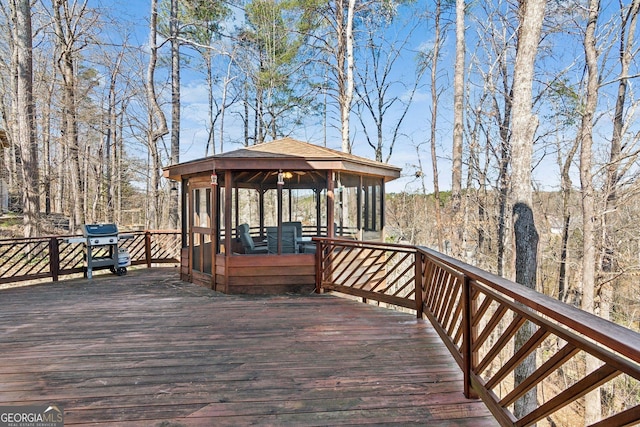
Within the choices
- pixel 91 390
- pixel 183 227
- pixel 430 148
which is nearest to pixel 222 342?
pixel 91 390

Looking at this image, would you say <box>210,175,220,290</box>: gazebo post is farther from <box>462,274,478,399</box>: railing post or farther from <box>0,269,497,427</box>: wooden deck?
<box>462,274,478,399</box>: railing post

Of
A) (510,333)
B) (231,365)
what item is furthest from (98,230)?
(510,333)

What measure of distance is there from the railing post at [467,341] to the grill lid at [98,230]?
22.2ft

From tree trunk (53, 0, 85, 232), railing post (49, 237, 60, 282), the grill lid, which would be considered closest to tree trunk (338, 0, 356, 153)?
the grill lid

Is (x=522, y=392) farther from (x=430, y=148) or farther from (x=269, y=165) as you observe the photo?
(x=430, y=148)

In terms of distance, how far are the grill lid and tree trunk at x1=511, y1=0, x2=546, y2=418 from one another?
7.35 m

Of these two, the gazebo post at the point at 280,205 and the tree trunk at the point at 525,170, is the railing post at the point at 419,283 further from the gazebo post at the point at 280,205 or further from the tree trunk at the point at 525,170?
the gazebo post at the point at 280,205

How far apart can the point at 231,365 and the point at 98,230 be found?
5344mm

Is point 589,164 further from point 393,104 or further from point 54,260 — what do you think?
point 54,260

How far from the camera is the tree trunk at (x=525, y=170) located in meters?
4.89

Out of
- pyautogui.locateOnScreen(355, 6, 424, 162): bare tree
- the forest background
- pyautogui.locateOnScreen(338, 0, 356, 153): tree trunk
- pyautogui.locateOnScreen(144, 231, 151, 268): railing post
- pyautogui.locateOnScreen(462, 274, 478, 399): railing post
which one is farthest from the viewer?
pyautogui.locateOnScreen(355, 6, 424, 162): bare tree

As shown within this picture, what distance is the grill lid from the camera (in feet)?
21.1

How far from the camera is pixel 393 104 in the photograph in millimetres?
16375

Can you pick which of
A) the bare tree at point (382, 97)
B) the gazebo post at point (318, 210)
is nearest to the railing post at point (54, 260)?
the gazebo post at point (318, 210)
